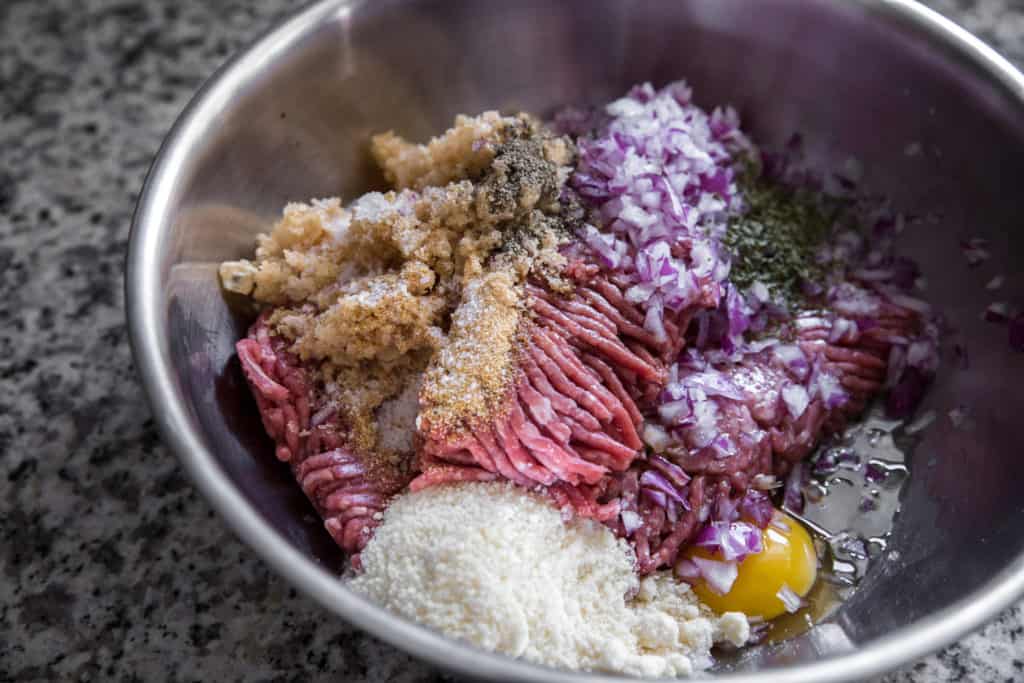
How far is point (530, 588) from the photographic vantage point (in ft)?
5.67

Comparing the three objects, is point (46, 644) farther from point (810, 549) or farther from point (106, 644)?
point (810, 549)

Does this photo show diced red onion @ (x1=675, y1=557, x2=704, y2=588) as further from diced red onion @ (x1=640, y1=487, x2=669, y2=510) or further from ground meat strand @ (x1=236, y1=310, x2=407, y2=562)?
ground meat strand @ (x1=236, y1=310, x2=407, y2=562)

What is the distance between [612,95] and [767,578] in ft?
4.63

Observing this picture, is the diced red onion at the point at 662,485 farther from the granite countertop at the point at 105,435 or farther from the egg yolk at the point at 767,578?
the granite countertop at the point at 105,435

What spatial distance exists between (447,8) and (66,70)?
1.45 meters

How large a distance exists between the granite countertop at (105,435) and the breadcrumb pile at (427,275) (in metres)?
0.46

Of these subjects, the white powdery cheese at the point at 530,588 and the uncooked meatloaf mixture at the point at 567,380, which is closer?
the white powdery cheese at the point at 530,588

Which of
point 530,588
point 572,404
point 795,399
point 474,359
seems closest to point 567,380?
point 572,404

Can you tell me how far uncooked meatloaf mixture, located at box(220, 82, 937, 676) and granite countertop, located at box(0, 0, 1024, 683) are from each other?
299mm

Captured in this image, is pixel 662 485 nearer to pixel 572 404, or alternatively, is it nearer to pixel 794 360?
pixel 572 404

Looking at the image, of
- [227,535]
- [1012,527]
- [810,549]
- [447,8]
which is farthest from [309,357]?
[1012,527]

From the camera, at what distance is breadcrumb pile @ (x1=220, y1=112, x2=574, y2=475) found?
74.4 inches

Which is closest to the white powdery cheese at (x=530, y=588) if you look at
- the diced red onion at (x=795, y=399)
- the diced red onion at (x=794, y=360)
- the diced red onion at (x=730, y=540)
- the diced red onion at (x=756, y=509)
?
the diced red onion at (x=730, y=540)

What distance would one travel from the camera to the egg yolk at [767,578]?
1943 mm
